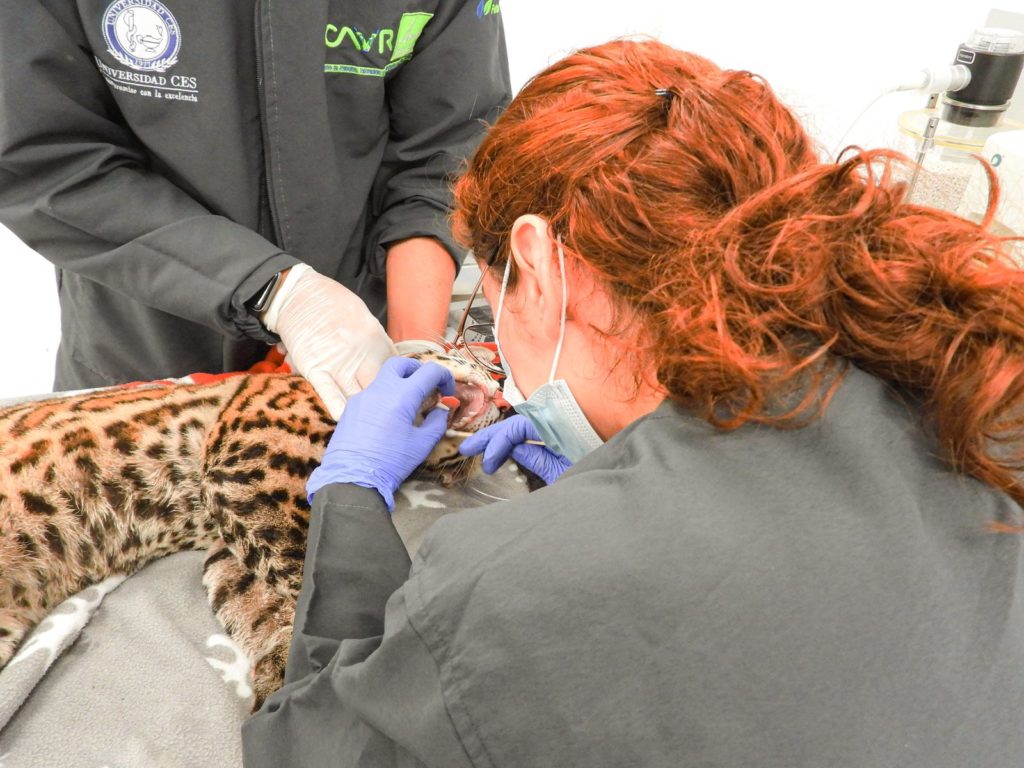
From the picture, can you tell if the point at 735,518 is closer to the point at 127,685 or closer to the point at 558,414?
the point at 558,414

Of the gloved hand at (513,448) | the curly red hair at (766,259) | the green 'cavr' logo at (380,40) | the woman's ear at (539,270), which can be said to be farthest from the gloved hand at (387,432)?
the green 'cavr' logo at (380,40)

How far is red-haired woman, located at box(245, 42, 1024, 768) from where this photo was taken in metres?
0.70

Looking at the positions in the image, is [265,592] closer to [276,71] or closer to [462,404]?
[462,404]

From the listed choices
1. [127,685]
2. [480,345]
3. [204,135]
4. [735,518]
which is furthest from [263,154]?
[735,518]

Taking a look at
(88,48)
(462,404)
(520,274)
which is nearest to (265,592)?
(462,404)

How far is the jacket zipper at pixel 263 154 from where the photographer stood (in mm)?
1521

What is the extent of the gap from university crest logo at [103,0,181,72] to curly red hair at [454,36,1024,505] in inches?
33.3

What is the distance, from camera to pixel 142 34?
4.79ft

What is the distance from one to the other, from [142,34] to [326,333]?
2.14ft

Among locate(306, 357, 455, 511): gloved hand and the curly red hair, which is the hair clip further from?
locate(306, 357, 455, 511): gloved hand

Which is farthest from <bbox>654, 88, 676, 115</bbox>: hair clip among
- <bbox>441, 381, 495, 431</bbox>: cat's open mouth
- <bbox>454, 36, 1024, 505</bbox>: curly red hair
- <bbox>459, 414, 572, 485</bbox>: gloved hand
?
<bbox>441, 381, 495, 431</bbox>: cat's open mouth

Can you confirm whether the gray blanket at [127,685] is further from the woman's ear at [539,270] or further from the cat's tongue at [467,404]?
the woman's ear at [539,270]

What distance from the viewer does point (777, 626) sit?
2.29ft

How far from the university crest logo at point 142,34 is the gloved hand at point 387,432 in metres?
0.72
